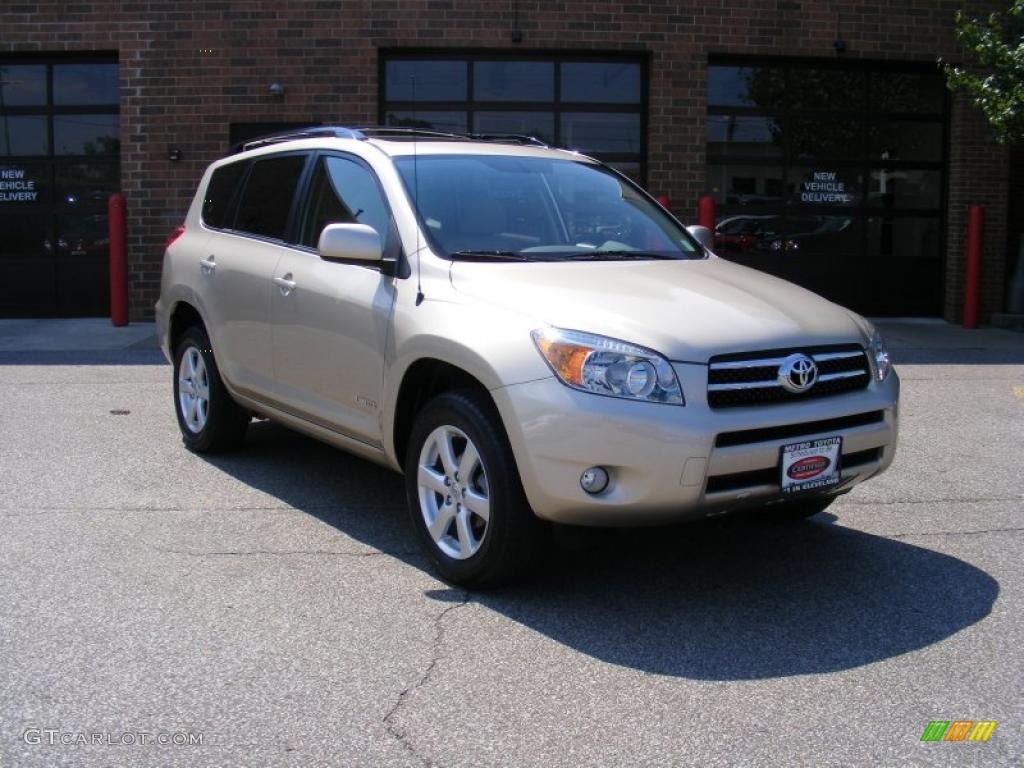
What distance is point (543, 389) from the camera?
4242 millimetres

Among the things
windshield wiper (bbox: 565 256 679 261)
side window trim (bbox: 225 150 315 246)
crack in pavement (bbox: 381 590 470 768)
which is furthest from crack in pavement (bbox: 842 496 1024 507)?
side window trim (bbox: 225 150 315 246)

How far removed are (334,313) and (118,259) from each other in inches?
345

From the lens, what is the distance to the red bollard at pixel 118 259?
13234mm

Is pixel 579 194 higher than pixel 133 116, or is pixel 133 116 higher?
pixel 133 116

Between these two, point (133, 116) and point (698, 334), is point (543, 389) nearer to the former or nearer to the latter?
point (698, 334)

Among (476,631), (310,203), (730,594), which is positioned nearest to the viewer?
(476,631)

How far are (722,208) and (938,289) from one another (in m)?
3.07

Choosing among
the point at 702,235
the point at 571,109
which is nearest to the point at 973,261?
the point at 571,109

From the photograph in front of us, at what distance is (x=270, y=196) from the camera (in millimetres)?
6398

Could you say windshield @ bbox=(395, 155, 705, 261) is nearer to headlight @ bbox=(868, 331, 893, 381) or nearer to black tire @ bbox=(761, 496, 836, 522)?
headlight @ bbox=(868, 331, 893, 381)

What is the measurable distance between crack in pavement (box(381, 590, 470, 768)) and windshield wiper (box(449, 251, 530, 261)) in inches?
55.5

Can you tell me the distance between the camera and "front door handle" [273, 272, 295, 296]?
5.79 m

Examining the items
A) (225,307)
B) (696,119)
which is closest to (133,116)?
(696,119)

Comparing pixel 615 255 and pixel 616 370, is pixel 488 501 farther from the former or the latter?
pixel 615 255
